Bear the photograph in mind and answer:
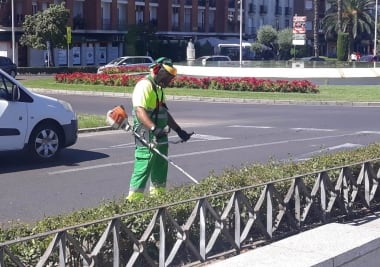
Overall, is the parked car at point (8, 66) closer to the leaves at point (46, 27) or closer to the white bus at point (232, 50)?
the leaves at point (46, 27)

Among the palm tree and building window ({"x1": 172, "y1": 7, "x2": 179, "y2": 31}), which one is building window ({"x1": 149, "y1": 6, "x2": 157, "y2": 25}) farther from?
the palm tree

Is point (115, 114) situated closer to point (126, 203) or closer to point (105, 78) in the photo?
point (126, 203)

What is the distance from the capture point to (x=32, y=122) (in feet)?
43.8

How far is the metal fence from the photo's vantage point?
215 inches

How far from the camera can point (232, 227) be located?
6.70 meters

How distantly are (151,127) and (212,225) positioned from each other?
1.63 meters

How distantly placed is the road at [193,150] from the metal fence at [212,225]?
1.90m

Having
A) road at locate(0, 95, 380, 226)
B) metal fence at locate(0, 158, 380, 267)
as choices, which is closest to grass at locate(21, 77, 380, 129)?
road at locate(0, 95, 380, 226)

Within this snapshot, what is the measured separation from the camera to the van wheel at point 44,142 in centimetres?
1344

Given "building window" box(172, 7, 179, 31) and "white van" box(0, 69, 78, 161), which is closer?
"white van" box(0, 69, 78, 161)

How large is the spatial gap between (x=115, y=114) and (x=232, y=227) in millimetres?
1754

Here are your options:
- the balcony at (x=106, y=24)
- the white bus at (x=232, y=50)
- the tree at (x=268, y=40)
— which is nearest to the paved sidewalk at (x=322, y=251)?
the balcony at (x=106, y=24)

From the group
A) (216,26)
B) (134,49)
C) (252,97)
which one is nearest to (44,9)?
(134,49)

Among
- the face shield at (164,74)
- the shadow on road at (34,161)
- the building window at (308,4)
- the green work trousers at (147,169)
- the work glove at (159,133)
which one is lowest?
the shadow on road at (34,161)
